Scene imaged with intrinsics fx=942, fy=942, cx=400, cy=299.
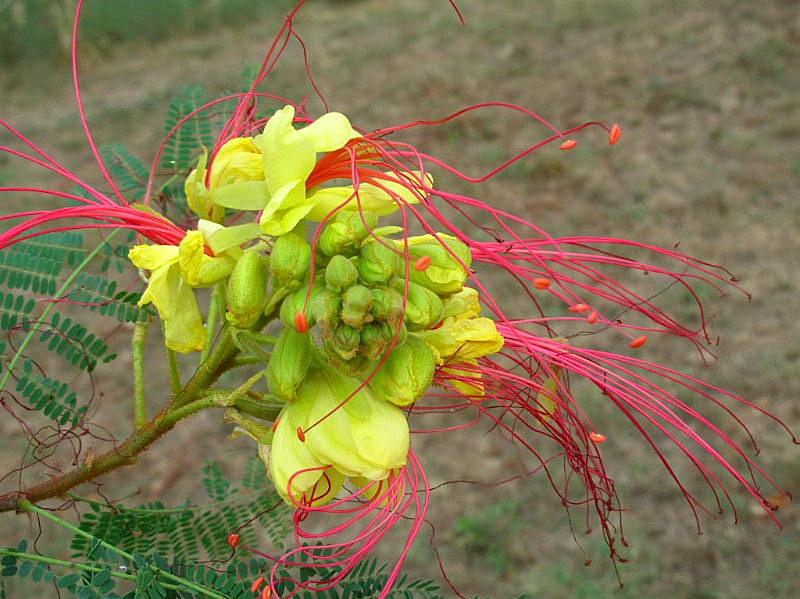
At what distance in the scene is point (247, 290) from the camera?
953 millimetres

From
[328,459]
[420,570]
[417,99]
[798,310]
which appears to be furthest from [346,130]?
[417,99]

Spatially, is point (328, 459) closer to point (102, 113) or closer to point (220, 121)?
point (220, 121)

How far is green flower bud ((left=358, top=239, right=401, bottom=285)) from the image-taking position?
0.94m

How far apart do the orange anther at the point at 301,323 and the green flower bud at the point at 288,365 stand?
5cm

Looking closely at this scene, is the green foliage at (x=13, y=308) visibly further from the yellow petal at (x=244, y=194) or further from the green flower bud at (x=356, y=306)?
the green flower bud at (x=356, y=306)

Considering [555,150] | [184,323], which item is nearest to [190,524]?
[184,323]

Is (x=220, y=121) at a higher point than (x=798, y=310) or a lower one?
higher

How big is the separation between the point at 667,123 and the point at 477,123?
37.1 inches

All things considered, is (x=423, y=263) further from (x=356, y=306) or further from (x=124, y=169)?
(x=124, y=169)

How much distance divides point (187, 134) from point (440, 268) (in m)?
0.78

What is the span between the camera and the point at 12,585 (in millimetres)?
2787

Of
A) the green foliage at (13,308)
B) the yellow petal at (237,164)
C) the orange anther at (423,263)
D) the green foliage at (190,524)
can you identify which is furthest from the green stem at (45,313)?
the orange anther at (423,263)

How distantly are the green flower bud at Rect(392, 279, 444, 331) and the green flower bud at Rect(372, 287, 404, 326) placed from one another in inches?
0.7

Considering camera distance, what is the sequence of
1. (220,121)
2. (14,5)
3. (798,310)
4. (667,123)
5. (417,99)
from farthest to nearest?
(14,5), (417,99), (667,123), (798,310), (220,121)
